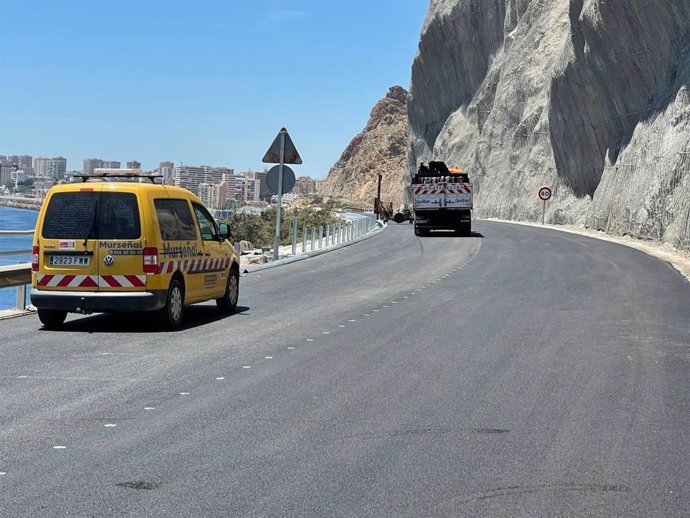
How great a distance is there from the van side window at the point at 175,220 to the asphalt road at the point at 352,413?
1.26 metres

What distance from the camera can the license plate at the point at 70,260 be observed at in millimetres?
12688

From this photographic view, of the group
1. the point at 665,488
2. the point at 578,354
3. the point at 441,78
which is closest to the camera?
the point at 665,488

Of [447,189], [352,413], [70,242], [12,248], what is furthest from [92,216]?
[12,248]

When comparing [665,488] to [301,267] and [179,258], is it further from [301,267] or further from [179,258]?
[301,267]

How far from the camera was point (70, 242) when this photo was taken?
1270cm

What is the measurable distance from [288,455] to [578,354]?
5598 millimetres

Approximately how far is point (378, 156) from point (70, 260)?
167 m

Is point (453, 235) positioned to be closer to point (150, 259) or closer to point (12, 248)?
point (150, 259)

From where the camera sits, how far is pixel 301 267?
81.7ft

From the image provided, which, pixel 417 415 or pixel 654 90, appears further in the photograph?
pixel 654 90

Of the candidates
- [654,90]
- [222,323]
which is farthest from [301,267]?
[654,90]

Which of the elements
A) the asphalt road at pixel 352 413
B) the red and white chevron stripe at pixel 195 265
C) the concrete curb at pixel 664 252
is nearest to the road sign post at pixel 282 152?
the concrete curb at pixel 664 252

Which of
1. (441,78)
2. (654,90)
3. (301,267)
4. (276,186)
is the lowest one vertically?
(301,267)

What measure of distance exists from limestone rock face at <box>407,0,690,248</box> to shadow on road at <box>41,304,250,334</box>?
22803 mm
